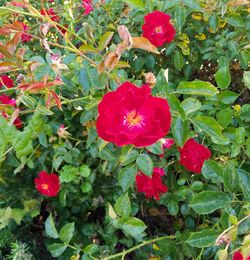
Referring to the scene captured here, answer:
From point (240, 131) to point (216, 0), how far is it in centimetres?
62

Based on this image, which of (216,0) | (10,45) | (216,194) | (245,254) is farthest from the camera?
(216,0)

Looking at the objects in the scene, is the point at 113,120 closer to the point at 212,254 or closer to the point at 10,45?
the point at 10,45

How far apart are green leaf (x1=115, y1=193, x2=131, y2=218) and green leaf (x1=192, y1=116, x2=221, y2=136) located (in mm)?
281

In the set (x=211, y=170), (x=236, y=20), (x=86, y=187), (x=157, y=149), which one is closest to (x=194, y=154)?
(x=211, y=170)

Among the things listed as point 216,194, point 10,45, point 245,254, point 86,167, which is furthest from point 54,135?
point 245,254

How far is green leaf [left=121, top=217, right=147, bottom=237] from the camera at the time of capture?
4.10 feet

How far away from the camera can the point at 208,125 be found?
1.16 m

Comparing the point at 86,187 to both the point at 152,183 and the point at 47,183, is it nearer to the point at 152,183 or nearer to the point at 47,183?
the point at 47,183

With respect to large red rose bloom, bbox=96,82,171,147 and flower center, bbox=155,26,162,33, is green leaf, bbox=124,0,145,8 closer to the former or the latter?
flower center, bbox=155,26,162,33

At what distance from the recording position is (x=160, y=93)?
1.17 m

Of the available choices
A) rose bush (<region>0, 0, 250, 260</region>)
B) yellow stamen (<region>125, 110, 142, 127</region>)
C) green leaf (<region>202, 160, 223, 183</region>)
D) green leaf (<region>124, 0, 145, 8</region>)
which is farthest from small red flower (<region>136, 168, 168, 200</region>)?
green leaf (<region>124, 0, 145, 8</region>)

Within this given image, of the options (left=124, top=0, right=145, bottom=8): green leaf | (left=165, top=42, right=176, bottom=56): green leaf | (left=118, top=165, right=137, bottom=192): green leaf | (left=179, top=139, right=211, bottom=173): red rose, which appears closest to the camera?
(left=118, top=165, right=137, bottom=192): green leaf

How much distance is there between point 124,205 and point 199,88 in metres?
0.38

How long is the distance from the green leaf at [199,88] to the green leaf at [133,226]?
0.38 meters
